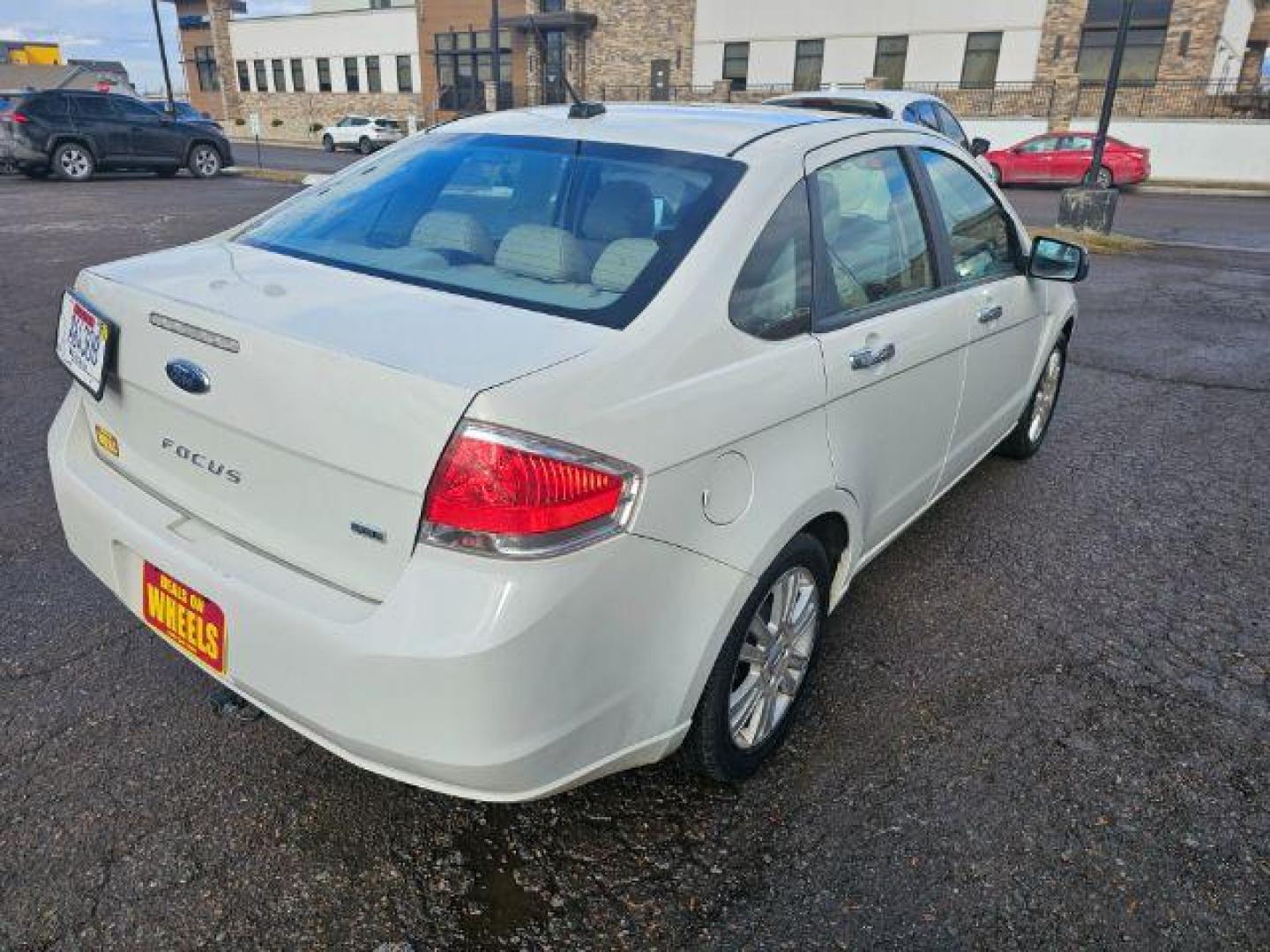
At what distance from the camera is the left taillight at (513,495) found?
5.49 ft

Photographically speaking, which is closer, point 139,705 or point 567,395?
point 567,395

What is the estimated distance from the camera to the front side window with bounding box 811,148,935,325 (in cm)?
257

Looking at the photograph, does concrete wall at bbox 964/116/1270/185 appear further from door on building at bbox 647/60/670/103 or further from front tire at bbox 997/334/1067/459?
front tire at bbox 997/334/1067/459

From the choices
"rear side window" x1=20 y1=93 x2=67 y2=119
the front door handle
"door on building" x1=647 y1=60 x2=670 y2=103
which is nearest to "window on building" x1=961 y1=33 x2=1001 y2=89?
"door on building" x1=647 y1=60 x2=670 y2=103

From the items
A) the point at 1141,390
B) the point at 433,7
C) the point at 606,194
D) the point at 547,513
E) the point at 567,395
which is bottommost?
the point at 1141,390

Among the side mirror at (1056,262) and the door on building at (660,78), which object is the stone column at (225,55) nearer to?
the door on building at (660,78)

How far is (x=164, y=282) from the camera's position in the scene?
2225 millimetres

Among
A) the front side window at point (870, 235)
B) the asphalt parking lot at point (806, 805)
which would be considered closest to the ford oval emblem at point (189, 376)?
the asphalt parking lot at point (806, 805)

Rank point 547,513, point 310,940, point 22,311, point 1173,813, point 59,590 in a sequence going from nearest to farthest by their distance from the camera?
point 547,513
point 310,940
point 1173,813
point 59,590
point 22,311

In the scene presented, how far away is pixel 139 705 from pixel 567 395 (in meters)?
1.79

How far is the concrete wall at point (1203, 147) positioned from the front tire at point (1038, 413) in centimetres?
2817

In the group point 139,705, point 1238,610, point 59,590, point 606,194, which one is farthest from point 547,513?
point 1238,610

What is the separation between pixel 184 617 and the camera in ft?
6.84

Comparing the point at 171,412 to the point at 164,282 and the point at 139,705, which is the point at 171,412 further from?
the point at 139,705
